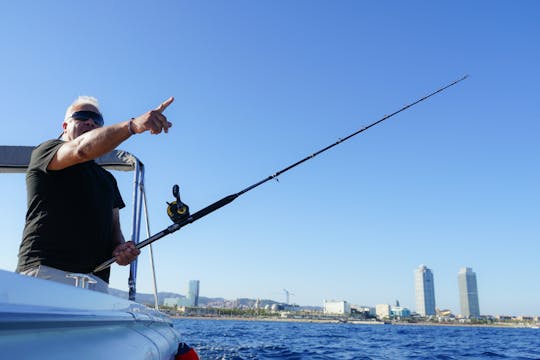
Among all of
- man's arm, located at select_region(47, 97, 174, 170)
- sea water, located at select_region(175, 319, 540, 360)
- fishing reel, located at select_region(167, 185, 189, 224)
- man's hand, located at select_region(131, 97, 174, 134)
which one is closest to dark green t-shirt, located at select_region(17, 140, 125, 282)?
man's arm, located at select_region(47, 97, 174, 170)

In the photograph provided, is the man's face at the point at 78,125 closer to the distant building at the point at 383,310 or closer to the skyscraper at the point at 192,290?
the skyscraper at the point at 192,290

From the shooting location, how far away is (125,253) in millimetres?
→ 2812

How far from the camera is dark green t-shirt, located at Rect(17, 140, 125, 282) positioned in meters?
2.20

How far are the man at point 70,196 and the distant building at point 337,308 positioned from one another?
494 ft

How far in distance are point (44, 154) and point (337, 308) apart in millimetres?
157411

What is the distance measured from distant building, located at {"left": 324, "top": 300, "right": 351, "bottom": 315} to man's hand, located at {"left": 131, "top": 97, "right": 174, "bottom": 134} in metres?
151

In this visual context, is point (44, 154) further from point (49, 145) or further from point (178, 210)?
point (178, 210)

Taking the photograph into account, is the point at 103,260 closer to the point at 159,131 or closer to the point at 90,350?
the point at 159,131

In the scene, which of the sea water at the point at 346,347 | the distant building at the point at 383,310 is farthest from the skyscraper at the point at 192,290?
the sea water at the point at 346,347

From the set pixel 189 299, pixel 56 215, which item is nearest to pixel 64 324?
pixel 56 215

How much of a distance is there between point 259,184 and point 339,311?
503ft

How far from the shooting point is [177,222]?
3154 millimetres

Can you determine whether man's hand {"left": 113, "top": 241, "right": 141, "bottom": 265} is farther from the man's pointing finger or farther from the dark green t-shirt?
the man's pointing finger

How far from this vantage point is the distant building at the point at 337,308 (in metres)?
146
